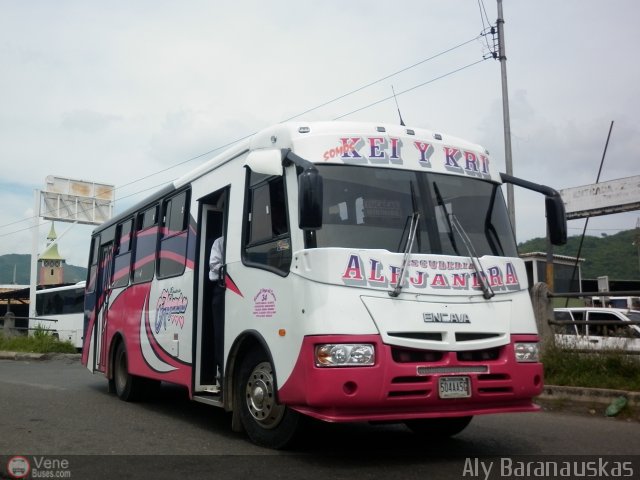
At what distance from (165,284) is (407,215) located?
3995 millimetres

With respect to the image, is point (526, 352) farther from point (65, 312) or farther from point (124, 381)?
point (65, 312)

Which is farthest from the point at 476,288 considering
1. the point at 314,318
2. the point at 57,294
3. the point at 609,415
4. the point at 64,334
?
the point at 57,294

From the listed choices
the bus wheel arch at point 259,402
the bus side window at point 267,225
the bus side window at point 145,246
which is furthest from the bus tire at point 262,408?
the bus side window at point 145,246

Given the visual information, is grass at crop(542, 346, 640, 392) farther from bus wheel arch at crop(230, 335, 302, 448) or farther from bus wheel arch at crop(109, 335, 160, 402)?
bus wheel arch at crop(109, 335, 160, 402)

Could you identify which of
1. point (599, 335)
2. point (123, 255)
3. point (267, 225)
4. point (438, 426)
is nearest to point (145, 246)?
point (123, 255)

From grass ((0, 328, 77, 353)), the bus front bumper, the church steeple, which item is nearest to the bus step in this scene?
the bus front bumper

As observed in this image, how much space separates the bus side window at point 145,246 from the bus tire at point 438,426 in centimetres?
427

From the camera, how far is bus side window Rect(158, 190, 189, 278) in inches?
327

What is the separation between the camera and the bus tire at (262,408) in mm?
5887

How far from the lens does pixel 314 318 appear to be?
5.34 meters

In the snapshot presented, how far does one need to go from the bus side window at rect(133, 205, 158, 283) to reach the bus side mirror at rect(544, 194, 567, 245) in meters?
5.25

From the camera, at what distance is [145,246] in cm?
980

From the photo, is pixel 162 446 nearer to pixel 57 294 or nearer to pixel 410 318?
pixel 410 318

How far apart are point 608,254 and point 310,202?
1787 inches
